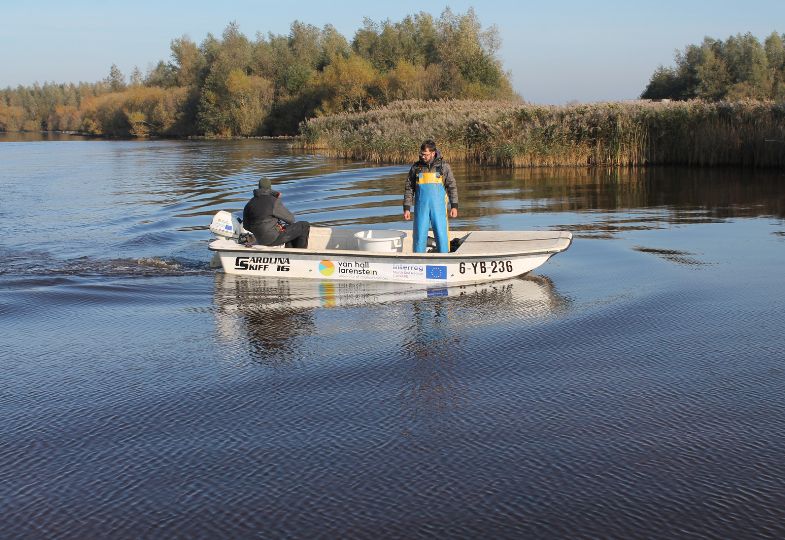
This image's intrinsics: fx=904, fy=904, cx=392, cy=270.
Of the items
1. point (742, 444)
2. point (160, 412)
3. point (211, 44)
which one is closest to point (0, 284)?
point (160, 412)

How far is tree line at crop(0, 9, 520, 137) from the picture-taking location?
220 ft

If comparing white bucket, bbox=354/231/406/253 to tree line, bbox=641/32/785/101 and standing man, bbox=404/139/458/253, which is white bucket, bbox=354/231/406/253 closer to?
standing man, bbox=404/139/458/253

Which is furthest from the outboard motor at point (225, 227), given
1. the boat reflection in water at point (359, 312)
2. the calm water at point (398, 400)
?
the boat reflection in water at point (359, 312)

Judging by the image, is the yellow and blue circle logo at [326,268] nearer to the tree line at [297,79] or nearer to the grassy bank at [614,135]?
A: the grassy bank at [614,135]

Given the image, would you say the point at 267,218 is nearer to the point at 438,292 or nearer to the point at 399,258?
the point at 399,258

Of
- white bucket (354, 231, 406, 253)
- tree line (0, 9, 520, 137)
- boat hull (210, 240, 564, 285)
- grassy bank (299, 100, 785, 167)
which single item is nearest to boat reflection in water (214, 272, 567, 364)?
boat hull (210, 240, 564, 285)

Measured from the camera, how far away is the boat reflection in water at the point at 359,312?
8.75m

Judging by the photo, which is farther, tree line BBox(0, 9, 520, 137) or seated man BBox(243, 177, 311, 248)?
tree line BBox(0, 9, 520, 137)

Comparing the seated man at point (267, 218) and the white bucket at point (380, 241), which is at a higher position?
the seated man at point (267, 218)

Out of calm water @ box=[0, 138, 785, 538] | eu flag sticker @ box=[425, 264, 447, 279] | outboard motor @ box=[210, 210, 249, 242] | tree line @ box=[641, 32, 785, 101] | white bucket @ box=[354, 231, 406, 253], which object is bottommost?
calm water @ box=[0, 138, 785, 538]

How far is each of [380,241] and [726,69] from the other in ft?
184

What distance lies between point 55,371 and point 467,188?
18.6m

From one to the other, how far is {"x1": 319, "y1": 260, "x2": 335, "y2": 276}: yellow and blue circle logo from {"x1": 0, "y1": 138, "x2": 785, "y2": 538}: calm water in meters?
0.24

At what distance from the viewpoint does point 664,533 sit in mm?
4836
